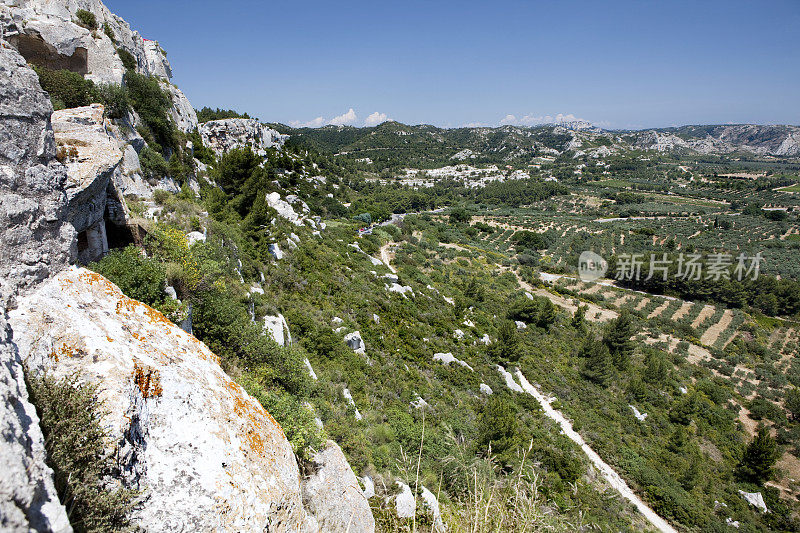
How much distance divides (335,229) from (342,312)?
22.7 meters

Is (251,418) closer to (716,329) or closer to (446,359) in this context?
(446,359)

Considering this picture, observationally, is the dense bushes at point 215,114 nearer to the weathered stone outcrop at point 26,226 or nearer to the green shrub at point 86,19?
the green shrub at point 86,19

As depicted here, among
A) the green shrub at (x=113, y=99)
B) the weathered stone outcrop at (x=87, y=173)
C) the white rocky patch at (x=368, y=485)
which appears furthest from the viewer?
the green shrub at (x=113, y=99)

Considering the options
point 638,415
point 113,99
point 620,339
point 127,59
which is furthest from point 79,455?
point 620,339

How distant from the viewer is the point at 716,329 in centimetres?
4425

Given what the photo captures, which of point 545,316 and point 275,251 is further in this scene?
point 545,316

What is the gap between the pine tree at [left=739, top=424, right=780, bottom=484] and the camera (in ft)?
72.8

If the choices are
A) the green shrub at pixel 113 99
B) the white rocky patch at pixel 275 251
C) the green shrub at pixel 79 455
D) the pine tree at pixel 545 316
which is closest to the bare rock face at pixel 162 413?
the green shrub at pixel 79 455

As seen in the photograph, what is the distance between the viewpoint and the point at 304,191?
51719 mm

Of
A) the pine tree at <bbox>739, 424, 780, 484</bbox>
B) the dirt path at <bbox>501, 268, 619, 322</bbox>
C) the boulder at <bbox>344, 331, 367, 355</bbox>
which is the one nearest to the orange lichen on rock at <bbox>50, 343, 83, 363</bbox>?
the boulder at <bbox>344, 331, 367, 355</bbox>

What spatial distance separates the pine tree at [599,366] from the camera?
28795 millimetres

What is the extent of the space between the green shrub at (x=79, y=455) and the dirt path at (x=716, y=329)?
56309 mm

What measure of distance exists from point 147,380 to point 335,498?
169 inches

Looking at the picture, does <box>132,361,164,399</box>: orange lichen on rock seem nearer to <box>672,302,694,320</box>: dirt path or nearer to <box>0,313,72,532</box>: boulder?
<box>0,313,72,532</box>: boulder
